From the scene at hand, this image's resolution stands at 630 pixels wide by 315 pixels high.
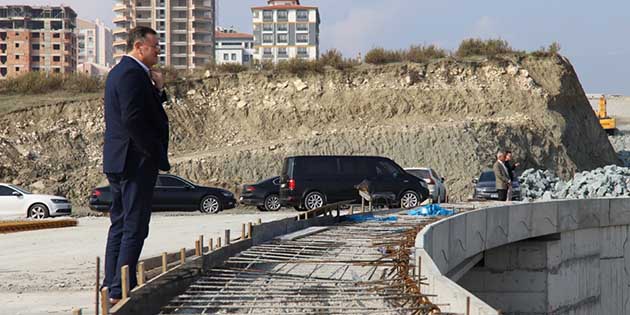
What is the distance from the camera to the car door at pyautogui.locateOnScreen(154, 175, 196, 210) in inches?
1427

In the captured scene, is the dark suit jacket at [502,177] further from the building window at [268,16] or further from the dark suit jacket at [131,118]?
the building window at [268,16]

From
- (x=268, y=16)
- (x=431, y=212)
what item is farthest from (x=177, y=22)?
(x=431, y=212)

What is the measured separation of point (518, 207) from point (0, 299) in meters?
13.9

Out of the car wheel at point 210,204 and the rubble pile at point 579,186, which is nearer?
the car wheel at point 210,204

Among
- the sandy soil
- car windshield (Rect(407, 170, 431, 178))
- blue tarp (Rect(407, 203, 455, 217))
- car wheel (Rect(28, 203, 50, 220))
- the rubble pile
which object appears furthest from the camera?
the rubble pile

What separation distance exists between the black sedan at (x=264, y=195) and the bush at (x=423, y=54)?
27958 mm

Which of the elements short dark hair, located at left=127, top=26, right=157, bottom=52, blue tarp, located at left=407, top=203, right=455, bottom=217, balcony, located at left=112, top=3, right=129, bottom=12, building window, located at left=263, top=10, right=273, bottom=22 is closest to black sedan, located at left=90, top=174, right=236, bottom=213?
blue tarp, located at left=407, top=203, right=455, bottom=217

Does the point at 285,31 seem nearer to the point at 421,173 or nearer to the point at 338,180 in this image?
the point at 421,173

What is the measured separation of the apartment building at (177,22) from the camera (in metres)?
158

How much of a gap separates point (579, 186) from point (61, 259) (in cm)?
2898

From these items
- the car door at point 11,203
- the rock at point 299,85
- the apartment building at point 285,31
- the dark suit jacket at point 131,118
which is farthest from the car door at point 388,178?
the apartment building at point 285,31

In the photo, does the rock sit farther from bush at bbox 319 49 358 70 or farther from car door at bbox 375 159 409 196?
car door at bbox 375 159 409 196

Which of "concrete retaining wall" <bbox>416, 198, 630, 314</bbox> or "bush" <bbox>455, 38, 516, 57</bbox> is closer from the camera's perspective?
"concrete retaining wall" <bbox>416, 198, 630, 314</bbox>

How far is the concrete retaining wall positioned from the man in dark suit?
273 inches
